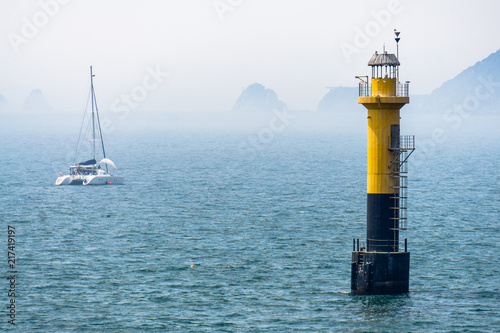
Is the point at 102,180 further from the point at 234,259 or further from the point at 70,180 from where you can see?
the point at 234,259

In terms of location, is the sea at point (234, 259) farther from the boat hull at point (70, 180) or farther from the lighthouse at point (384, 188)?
the boat hull at point (70, 180)

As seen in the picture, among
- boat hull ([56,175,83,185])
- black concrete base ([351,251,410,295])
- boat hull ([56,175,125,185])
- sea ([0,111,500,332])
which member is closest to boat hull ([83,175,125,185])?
boat hull ([56,175,125,185])

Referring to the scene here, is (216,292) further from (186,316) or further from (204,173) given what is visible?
(204,173)

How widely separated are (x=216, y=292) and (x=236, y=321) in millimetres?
6900

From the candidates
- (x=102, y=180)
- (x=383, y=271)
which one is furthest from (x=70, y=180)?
(x=383, y=271)

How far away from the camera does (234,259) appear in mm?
65562

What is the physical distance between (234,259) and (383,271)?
2007 cm

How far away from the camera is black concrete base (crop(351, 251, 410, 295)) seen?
1866 inches

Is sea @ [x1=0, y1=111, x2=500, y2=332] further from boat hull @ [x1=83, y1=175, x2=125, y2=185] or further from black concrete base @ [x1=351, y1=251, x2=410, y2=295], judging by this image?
boat hull @ [x1=83, y1=175, x2=125, y2=185]

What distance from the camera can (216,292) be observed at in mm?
54812

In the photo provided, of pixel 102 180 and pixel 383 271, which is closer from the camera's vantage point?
pixel 383 271

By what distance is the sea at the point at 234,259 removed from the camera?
48250mm

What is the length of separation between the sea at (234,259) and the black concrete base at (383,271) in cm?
94

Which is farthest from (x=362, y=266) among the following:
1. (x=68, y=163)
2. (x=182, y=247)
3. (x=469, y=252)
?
(x=68, y=163)
